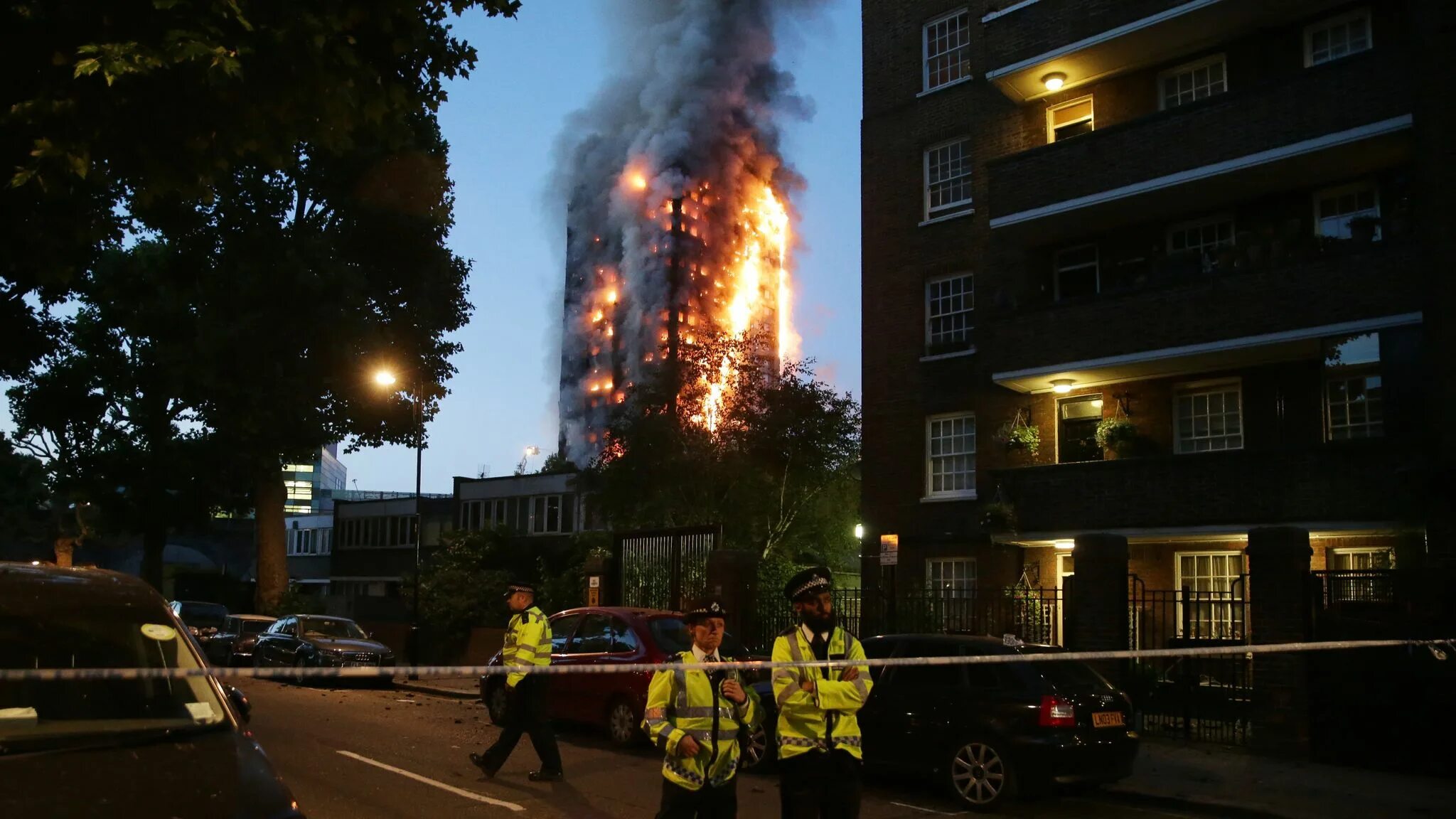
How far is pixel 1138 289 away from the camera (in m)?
21.2

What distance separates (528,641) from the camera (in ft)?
38.6

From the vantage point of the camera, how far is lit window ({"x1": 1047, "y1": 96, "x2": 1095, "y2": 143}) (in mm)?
24047

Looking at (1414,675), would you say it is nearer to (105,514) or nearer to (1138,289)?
(1138,289)

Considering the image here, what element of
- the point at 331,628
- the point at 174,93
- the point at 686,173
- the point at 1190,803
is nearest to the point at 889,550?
the point at 1190,803

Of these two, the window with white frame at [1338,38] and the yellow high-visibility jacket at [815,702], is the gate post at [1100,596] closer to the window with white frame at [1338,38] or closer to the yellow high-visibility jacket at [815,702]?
the window with white frame at [1338,38]

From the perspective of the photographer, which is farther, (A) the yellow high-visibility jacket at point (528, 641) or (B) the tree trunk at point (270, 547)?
(B) the tree trunk at point (270, 547)

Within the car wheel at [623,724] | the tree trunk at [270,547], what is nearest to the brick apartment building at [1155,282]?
the car wheel at [623,724]

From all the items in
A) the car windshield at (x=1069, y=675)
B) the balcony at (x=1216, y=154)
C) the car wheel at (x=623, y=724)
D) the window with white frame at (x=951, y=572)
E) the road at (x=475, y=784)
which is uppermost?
the balcony at (x=1216, y=154)

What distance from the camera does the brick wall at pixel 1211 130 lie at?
1881 cm

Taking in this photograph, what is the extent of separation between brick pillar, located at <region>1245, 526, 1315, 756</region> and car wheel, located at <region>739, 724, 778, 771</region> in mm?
6163

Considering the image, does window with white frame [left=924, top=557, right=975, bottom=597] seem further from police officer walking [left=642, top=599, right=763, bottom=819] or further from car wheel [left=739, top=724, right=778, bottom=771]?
police officer walking [left=642, top=599, right=763, bottom=819]

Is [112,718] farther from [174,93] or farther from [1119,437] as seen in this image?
[1119,437]

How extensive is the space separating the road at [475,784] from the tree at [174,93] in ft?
17.0

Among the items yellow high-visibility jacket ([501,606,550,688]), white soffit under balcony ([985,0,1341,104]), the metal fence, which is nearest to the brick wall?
white soffit under balcony ([985,0,1341,104])
